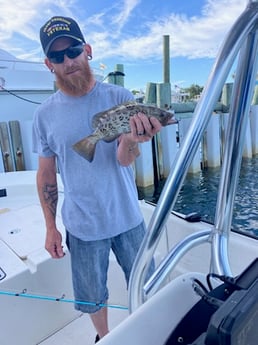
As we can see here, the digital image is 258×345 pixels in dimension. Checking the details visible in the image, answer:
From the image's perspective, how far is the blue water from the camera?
445 centimetres

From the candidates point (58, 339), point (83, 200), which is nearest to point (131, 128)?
point (83, 200)

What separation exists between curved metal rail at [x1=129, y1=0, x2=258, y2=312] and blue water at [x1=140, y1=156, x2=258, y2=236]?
3277 mm

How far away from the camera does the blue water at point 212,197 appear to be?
14.6ft

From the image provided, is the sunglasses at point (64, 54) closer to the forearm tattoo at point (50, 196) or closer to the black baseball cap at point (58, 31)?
the black baseball cap at point (58, 31)

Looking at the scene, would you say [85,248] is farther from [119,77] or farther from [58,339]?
[119,77]

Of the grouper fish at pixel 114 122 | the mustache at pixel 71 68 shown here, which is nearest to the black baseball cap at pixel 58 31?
the mustache at pixel 71 68

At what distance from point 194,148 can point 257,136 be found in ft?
29.0

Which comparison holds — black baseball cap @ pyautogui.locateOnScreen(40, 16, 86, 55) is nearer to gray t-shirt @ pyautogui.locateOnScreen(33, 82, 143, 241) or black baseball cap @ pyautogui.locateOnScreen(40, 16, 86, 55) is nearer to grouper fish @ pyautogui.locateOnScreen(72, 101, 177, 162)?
gray t-shirt @ pyautogui.locateOnScreen(33, 82, 143, 241)

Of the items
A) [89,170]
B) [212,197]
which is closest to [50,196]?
[89,170]

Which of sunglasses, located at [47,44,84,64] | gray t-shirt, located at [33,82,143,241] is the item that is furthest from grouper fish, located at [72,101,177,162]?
sunglasses, located at [47,44,84,64]

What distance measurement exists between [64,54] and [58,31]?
3.6 inches

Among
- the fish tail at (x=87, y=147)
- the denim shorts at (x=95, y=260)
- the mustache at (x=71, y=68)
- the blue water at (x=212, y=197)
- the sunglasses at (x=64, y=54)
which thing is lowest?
the blue water at (x=212, y=197)

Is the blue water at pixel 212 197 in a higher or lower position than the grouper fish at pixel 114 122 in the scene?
lower

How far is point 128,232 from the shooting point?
1277mm
